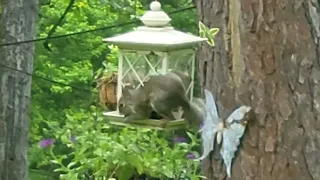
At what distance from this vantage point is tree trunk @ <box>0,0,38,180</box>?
4.47 meters

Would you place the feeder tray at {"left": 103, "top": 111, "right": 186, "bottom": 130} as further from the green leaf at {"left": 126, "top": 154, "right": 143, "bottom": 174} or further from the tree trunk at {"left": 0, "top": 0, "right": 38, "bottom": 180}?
the tree trunk at {"left": 0, "top": 0, "right": 38, "bottom": 180}

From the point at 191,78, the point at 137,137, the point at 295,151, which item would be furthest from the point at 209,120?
the point at 137,137

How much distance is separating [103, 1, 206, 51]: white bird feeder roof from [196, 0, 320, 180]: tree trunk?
22 centimetres

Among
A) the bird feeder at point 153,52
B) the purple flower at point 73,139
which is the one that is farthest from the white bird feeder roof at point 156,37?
the purple flower at point 73,139

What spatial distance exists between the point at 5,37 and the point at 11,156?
2.26ft

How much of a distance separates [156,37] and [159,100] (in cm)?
22

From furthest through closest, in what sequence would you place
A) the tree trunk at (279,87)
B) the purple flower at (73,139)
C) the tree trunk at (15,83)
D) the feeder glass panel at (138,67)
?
the tree trunk at (15,83), the purple flower at (73,139), the feeder glass panel at (138,67), the tree trunk at (279,87)

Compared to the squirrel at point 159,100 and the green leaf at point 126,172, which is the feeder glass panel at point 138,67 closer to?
the squirrel at point 159,100

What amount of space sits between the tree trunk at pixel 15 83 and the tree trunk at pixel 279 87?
8.12ft

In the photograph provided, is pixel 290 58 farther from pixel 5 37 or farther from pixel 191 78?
pixel 5 37

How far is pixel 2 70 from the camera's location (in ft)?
14.9

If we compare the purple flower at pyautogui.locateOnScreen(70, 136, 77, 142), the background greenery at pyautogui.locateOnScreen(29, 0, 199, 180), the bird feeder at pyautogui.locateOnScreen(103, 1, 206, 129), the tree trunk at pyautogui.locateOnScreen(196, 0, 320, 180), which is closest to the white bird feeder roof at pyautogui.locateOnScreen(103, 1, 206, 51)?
the bird feeder at pyautogui.locateOnScreen(103, 1, 206, 129)

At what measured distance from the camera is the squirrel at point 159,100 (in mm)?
2408

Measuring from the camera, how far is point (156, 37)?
2.33 metres
